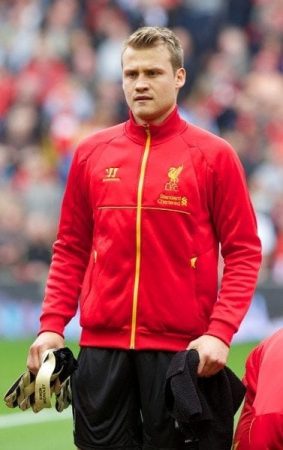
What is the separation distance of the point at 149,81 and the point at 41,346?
43.1 inches

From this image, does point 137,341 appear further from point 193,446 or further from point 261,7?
point 261,7

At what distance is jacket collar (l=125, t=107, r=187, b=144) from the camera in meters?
5.29

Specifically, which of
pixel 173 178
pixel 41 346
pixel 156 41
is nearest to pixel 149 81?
pixel 156 41

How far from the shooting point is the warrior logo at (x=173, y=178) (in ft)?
16.9

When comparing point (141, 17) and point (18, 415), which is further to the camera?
point (141, 17)

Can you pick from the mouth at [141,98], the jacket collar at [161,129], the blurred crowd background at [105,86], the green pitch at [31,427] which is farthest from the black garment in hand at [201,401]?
the blurred crowd background at [105,86]

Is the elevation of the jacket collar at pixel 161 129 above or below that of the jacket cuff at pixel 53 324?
above

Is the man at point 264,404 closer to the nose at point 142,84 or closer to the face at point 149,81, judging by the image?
the face at point 149,81

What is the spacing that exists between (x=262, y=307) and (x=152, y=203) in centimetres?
793

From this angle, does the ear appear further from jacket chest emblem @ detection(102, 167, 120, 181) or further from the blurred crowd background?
the blurred crowd background

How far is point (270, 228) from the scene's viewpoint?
44.9 feet

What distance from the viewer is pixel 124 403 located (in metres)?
5.25

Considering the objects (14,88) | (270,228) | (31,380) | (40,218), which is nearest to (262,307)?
(270,228)

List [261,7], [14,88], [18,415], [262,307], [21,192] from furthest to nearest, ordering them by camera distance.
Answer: [261,7] < [14,88] < [21,192] < [262,307] < [18,415]
